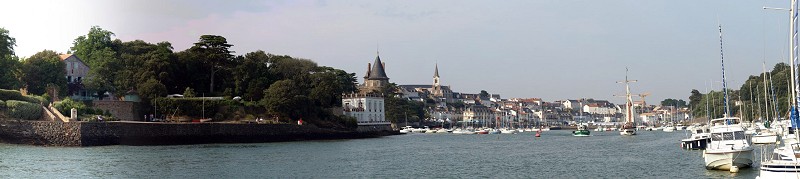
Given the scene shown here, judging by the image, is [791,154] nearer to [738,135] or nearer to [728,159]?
[728,159]

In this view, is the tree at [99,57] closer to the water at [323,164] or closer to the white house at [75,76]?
the white house at [75,76]

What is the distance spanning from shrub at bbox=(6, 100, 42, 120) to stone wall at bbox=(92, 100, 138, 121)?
9136mm

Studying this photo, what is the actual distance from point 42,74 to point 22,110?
13.7 metres

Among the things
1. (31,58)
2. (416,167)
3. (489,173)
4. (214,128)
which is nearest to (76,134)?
(214,128)

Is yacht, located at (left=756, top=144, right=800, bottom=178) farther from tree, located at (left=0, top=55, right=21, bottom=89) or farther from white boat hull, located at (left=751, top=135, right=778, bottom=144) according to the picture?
tree, located at (left=0, top=55, right=21, bottom=89)

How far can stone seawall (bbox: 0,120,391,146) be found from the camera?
5728 centimetres

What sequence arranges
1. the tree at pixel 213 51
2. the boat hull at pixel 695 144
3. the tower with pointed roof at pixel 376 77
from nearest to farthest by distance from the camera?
1. the boat hull at pixel 695 144
2. the tree at pixel 213 51
3. the tower with pointed roof at pixel 376 77

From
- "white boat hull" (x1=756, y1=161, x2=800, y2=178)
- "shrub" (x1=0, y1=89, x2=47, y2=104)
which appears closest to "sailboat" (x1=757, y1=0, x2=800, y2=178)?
"white boat hull" (x1=756, y1=161, x2=800, y2=178)

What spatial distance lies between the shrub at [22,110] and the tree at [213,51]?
26.8 meters

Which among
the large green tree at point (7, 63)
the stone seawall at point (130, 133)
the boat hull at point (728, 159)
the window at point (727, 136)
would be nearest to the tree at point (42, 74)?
the large green tree at point (7, 63)

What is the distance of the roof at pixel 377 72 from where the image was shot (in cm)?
16800

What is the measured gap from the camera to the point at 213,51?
3442 inches

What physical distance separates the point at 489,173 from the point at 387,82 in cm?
12958

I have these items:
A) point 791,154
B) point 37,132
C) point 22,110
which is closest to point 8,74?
point 22,110
